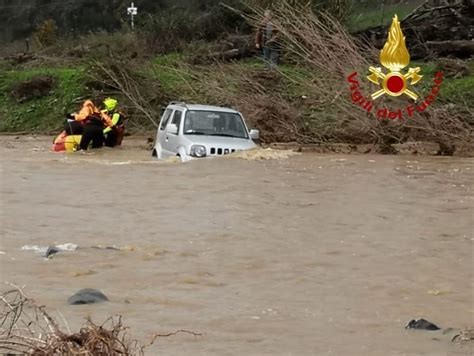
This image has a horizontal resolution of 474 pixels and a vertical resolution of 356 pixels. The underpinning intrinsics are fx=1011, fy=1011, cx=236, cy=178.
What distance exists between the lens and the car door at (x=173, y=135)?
17219mm

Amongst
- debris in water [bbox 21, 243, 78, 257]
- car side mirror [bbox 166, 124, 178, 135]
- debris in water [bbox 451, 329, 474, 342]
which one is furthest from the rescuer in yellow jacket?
debris in water [bbox 451, 329, 474, 342]

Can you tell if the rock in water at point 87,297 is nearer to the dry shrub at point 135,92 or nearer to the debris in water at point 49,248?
the debris in water at point 49,248

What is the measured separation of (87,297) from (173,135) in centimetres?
1006

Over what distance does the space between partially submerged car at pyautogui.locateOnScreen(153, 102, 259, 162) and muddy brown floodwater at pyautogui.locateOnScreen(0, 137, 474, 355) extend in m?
0.45

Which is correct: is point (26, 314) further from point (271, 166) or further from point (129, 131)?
point (129, 131)

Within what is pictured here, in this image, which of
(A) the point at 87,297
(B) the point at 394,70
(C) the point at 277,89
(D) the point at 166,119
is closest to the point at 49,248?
(A) the point at 87,297

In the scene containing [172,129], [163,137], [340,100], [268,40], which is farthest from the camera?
[268,40]

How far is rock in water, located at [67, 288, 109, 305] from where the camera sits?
741 cm

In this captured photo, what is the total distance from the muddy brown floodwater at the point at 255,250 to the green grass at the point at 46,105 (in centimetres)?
1101

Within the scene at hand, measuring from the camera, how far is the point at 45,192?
13562mm

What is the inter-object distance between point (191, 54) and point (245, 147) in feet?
36.9

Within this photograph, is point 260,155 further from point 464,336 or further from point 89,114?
point 464,336

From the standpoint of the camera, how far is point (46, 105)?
93.8 ft

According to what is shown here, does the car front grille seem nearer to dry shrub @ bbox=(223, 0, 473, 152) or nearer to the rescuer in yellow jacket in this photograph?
dry shrub @ bbox=(223, 0, 473, 152)
